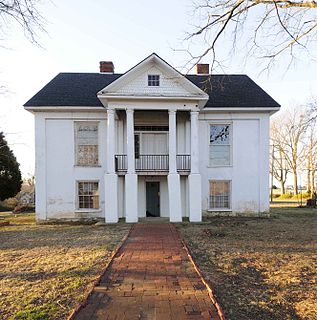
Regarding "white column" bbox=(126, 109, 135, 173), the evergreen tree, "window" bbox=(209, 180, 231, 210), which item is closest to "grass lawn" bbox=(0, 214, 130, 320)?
"white column" bbox=(126, 109, 135, 173)

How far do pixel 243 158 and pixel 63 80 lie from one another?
1297cm

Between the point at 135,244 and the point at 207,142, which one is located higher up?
the point at 207,142

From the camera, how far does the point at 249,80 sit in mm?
21250

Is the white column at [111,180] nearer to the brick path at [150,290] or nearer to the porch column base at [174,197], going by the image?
the porch column base at [174,197]

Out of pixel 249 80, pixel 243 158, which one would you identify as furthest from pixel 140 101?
pixel 249 80

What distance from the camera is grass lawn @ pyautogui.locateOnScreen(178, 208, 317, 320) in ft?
15.4

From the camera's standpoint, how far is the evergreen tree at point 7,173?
88.0 feet

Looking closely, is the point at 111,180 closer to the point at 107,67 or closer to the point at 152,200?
the point at 152,200

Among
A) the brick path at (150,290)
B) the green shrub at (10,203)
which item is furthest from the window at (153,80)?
the green shrub at (10,203)

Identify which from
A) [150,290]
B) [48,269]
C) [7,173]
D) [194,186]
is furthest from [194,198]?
[7,173]

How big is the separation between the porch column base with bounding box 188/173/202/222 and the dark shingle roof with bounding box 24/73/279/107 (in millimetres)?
4895

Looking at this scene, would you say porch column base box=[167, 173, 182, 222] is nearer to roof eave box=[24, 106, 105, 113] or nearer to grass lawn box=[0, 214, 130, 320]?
grass lawn box=[0, 214, 130, 320]

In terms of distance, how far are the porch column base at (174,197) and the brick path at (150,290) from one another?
6844 mm

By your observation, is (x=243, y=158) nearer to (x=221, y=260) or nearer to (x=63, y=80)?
(x=221, y=260)
